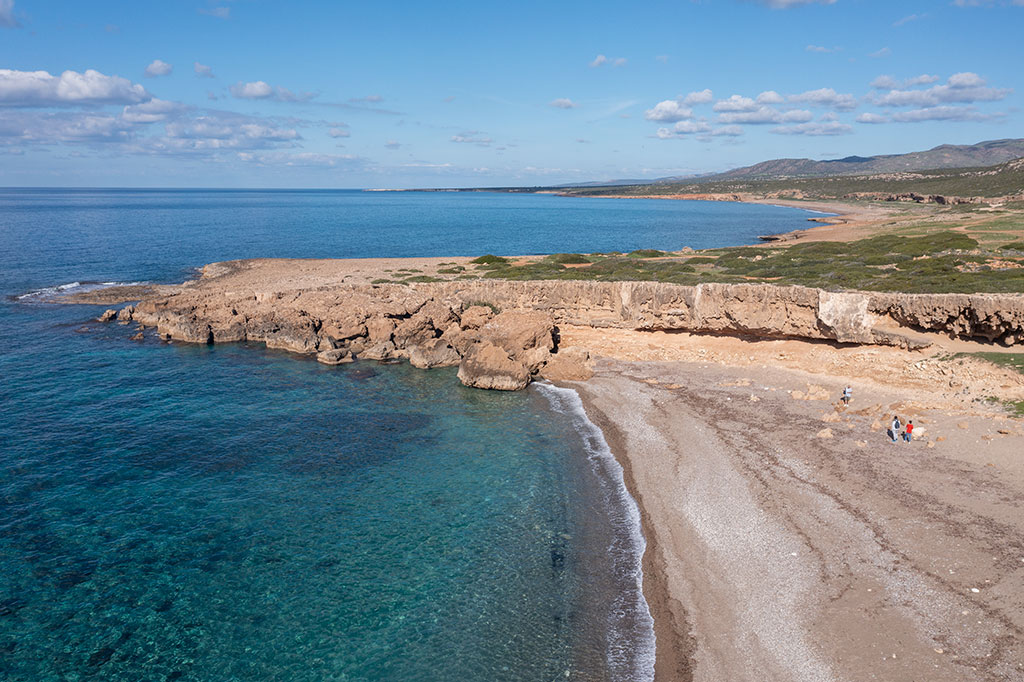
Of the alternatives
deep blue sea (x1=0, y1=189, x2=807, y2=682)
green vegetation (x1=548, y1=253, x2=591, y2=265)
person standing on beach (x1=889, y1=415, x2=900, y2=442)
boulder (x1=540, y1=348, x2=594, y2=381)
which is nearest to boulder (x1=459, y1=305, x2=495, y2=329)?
deep blue sea (x1=0, y1=189, x2=807, y2=682)

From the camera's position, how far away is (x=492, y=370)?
1270 inches

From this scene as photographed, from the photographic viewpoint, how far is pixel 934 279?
Answer: 42375 mm

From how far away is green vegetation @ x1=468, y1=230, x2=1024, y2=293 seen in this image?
41.7 m

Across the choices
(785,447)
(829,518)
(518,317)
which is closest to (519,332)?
(518,317)

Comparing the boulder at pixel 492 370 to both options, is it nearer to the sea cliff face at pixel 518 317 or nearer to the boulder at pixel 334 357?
the sea cliff face at pixel 518 317

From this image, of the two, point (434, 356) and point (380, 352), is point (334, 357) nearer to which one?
point (380, 352)

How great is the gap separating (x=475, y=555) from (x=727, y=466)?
10.2m

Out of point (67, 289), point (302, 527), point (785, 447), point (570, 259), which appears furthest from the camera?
point (570, 259)

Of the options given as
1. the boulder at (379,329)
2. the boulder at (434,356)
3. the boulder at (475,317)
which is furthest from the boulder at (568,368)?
the boulder at (379,329)

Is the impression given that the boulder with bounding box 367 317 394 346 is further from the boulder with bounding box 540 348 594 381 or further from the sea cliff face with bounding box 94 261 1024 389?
the boulder with bounding box 540 348 594 381

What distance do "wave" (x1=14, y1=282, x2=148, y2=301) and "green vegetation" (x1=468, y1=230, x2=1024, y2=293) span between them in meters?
38.3

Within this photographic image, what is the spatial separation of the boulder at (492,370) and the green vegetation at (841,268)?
1893cm

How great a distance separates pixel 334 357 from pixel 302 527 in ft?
59.7

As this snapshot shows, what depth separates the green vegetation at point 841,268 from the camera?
4169 cm
